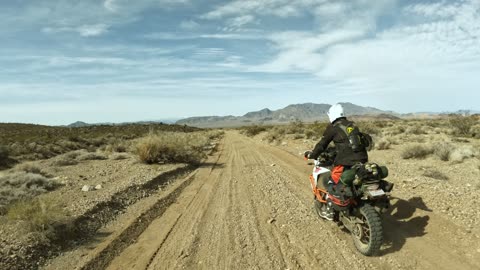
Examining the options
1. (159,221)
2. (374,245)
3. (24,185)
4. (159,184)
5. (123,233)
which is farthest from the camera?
(159,184)

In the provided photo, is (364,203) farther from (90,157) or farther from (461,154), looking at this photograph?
(90,157)

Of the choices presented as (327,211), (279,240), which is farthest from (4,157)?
(327,211)

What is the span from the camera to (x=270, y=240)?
6.42 m

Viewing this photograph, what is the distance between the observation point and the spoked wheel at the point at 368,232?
5262 millimetres

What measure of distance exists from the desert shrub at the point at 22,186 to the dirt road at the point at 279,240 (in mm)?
4515

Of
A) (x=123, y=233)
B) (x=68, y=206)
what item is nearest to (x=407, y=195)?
(x=123, y=233)

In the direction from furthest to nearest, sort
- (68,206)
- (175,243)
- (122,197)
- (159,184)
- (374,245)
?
(159,184)
(122,197)
(68,206)
(175,243)
(374,245)

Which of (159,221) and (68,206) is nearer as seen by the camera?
(159,221)

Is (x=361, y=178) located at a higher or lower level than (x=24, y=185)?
higher

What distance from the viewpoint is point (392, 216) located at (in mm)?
7254

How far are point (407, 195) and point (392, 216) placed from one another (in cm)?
138

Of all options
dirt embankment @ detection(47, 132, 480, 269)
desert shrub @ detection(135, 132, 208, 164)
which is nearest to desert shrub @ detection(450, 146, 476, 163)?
dirt embankment @ detection(47, 132, 480, 269)

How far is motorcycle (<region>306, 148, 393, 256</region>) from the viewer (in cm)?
534

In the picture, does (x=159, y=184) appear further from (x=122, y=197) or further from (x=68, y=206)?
(x=68, y=206)
